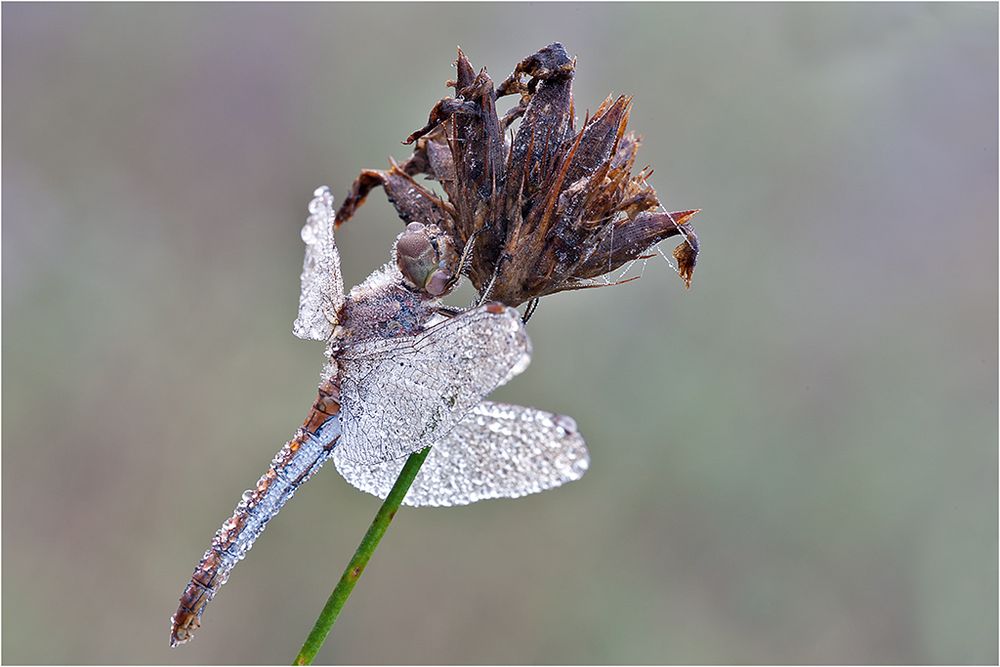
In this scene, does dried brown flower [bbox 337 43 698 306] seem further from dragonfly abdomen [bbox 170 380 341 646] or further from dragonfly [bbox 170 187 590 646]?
dragonfly abdomen [bbox 170 380 341 646]

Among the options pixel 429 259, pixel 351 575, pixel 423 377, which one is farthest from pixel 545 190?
pixel 351 575

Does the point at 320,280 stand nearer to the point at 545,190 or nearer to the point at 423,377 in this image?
the point at 423,377

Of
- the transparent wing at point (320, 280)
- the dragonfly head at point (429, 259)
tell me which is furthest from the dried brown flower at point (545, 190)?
the transparent wing at point (320, 280)

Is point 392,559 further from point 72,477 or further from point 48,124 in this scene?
point 48,124

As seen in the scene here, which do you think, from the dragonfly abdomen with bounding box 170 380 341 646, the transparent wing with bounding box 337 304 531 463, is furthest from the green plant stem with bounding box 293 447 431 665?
the dragonfly abdomen with bounding box 170 380 341 646

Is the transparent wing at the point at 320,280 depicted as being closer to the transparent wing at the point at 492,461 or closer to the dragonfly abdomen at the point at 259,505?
the dragonfly abdomen at the point at 259,505

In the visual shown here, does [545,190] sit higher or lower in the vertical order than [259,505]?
higher
